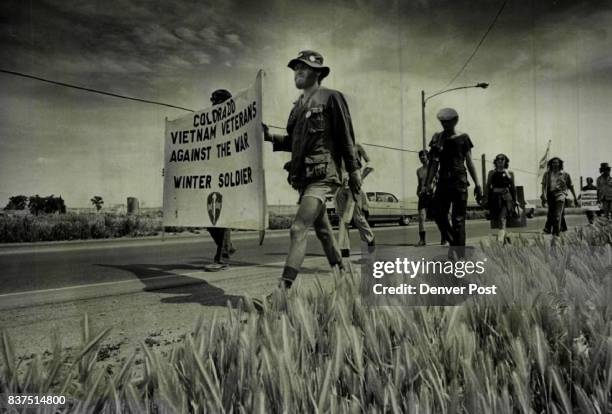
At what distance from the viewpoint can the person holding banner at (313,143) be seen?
2479mm

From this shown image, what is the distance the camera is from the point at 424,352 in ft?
4.30

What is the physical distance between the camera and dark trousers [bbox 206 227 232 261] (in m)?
4.05

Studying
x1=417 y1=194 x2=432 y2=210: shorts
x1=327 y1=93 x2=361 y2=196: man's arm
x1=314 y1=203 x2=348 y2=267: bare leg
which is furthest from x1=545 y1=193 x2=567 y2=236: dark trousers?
x1=327 y1=93 x2=361 y2=196: man's arm

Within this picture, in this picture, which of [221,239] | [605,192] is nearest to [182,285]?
[221,239]

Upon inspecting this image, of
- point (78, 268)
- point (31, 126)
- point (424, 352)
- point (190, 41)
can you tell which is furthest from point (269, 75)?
point (78, 268)

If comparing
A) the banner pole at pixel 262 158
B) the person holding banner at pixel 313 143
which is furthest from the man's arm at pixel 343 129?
the banner pole at pixel 262 158

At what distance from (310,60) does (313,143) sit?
47 centimetres

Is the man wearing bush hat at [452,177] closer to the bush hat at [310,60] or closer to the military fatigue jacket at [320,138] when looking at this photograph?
the military fatigue jacket at [320,138]

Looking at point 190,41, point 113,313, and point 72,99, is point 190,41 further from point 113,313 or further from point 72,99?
point 113,313

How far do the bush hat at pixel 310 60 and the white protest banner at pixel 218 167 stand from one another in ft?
0.82

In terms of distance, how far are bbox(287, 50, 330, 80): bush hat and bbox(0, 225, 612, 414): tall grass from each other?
1428mm

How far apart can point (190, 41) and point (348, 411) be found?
6.47ft

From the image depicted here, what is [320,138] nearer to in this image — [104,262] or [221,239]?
[221,239]

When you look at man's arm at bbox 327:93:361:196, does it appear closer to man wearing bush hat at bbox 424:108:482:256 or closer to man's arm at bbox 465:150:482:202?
man wearing bush hat at bbox 424:108:482:256
